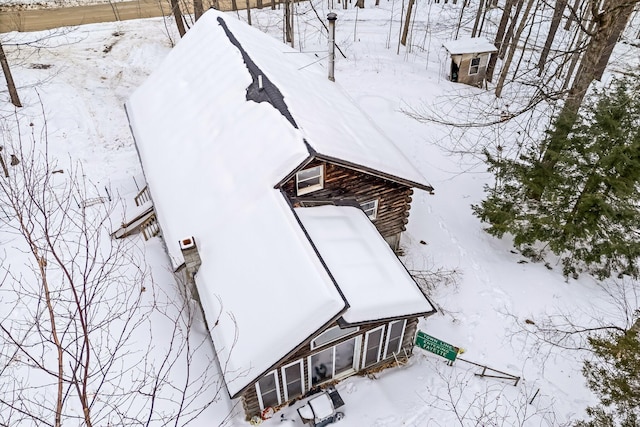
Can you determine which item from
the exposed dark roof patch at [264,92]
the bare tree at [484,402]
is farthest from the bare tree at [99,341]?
the bare tree at [484,402]

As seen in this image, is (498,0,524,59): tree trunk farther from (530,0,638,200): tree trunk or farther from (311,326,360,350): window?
(311,326,360,350): window

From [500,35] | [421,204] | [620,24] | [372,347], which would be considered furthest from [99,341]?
[500,35]

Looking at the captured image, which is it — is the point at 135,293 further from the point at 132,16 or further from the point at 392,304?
the point at 132,16

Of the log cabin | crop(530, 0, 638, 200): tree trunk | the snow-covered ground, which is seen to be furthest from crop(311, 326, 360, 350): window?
crop(530, 0, 638, 200): tree trunk

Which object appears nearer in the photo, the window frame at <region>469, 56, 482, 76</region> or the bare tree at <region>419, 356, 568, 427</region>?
the bare tree at <region>419, 356, 568, 427</region>

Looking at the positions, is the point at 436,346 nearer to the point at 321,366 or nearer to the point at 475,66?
the point at 321,366

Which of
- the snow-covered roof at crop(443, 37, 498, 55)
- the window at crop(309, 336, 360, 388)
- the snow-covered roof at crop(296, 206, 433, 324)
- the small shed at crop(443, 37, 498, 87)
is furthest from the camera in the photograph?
the small shed at crop(443, 37, 498, 87)
